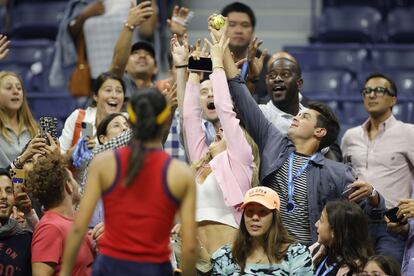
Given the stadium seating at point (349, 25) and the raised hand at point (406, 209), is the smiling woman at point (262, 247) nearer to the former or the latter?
the raised hand at point (406, 209)

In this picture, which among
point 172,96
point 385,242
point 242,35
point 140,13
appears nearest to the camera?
point 385,242

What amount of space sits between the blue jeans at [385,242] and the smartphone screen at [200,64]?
155cm

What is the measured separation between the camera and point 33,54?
1277cm

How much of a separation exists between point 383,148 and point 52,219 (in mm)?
2954

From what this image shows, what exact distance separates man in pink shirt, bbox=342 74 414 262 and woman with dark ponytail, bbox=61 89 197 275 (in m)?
3.32

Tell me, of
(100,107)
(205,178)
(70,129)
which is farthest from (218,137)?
(70,129)

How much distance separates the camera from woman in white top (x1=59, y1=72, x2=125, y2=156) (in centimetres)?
882

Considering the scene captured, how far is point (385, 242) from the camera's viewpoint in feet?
26.3

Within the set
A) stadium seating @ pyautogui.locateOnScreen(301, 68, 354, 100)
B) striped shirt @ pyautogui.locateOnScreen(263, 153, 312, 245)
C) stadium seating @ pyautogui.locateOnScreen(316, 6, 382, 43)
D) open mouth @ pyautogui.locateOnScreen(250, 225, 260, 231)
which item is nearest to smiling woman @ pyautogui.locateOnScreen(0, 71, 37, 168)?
striped shirt @ pyautogui.locateOnScreen(263, 153, 312, 245)

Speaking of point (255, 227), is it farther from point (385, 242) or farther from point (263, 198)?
point (385, 242)

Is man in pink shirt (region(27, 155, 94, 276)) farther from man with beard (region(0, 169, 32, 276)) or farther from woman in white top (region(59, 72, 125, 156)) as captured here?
woman in white top (region(59, 72, 125, 156))

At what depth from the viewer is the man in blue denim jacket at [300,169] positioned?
7.47 metres

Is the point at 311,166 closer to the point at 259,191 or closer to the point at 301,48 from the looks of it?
the point at 259,191

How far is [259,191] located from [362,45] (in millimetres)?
6076
